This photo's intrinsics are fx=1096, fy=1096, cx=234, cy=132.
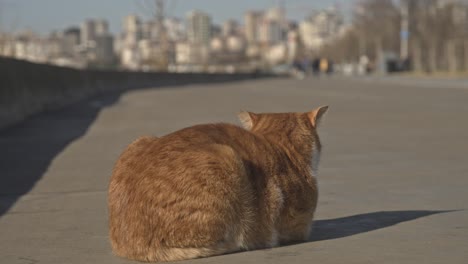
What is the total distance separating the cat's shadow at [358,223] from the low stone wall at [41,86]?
47.5ft

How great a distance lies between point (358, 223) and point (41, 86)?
75.9 feet

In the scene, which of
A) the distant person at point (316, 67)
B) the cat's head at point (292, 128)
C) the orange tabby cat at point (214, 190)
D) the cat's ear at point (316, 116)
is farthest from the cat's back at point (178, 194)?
the distant person at point (316, 67)

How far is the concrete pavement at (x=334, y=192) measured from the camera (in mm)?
7258

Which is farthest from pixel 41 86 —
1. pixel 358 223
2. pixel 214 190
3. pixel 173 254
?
pixel 214 190

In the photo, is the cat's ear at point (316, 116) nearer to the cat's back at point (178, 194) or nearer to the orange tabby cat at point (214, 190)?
the orange tabby cat at point (214, 190)

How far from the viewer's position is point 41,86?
30.6 meters

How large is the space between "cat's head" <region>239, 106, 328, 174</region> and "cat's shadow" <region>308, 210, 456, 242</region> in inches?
27.2

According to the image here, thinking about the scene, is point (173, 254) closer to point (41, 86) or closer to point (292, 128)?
point (292, 128)

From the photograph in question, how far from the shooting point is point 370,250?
7.10 meters

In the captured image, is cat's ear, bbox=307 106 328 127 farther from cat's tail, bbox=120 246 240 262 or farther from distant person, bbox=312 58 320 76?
distant person, bbox=312 58 320 76

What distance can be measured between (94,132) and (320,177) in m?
9.69

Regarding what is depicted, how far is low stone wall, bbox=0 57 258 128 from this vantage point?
2370 centimetres

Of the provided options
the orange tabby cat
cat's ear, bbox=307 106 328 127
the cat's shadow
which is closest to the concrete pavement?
the cat's shadow

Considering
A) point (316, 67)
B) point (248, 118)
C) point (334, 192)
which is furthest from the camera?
point (316, 67)
